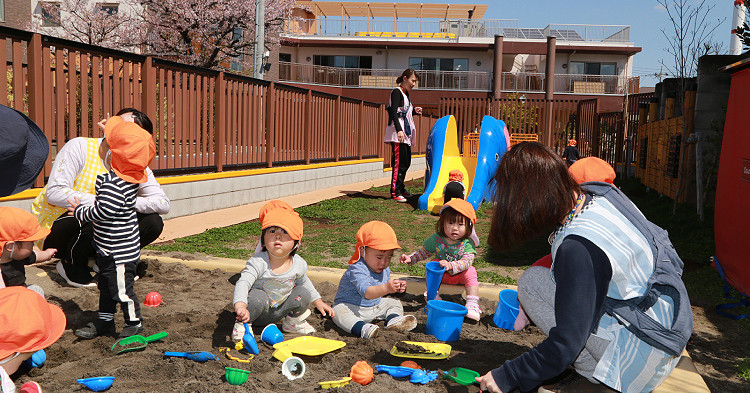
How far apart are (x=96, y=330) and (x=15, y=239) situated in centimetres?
69

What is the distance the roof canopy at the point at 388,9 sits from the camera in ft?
158

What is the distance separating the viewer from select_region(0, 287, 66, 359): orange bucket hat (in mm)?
2199

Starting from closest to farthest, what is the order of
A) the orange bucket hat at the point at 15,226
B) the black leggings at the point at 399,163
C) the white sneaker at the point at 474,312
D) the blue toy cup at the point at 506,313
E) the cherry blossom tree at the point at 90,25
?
the orange bucket hat at the point at 15,226 → the blue toy cup at the point at 506,313 → the white sneaker at the point at 474,312 → the black leggings at the point at 399,163 → the cherry blossom tree at the point at 90,25

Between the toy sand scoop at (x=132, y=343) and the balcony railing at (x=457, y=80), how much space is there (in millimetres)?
34980

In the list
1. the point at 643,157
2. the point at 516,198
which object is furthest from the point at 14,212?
the point at 643,157

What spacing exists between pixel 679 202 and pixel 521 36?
1347 inches

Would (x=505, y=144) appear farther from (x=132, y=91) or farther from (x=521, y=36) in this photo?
(x=521, y=36)

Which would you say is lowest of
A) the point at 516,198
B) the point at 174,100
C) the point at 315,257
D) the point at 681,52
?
the point at 315,257

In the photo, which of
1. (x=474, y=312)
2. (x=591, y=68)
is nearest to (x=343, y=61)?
(x=591, y=68)

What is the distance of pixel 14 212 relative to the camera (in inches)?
126

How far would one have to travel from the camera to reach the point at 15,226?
3203 mm

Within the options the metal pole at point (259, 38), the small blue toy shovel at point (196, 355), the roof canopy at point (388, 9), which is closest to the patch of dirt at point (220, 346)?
the small blue toy shovel at point (196, 355)

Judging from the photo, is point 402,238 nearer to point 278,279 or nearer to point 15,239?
point 278,279

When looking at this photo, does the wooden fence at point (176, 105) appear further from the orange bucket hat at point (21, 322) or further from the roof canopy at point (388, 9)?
the roof canopy at point (388, 9)
